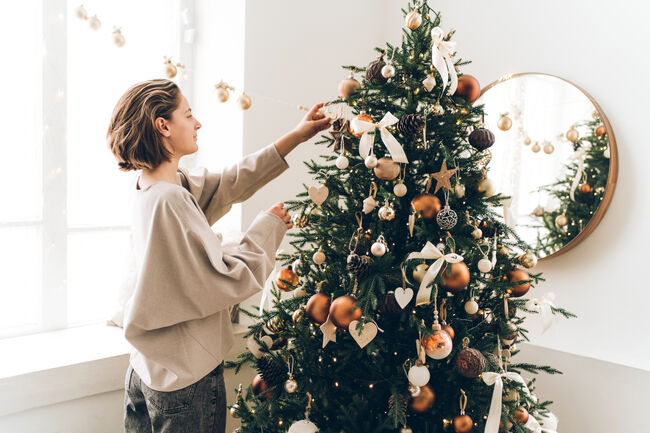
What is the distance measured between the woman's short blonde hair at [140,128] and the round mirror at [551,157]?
1.23 metres

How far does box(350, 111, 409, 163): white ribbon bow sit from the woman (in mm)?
342

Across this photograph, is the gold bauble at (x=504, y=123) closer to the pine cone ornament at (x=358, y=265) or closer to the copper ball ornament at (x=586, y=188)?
the copper ball ornament at (x=586, y=188)

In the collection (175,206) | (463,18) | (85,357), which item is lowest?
(85,357)

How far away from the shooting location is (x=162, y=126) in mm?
1317

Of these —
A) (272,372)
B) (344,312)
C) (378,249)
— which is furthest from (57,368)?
(378,249)

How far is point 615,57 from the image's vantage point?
1.87 m

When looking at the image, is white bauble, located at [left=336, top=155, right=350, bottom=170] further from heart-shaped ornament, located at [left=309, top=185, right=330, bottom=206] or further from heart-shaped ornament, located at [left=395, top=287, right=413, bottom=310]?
heart-shaped ornament, located at [left=395, top=287, right=413, bottom=310]

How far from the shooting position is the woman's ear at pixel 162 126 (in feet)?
4.29

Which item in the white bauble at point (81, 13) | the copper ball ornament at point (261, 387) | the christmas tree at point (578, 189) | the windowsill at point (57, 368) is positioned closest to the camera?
the copper ball ornament at point (261, 387)

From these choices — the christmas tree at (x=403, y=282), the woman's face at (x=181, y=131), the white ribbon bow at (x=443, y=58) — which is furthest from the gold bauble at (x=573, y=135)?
the woman's face at (x=181, y=131)

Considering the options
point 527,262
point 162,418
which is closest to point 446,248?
point 527,262

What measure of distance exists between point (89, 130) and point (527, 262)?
1.74m

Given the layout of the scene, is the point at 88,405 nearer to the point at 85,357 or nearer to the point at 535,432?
the point at 85,357

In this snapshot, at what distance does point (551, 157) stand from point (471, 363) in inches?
49.7
